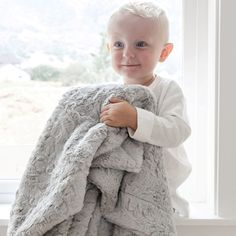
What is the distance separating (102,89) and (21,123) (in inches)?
16.2

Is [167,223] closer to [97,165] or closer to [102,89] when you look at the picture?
[97,165]

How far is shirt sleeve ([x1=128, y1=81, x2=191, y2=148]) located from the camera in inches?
48.9

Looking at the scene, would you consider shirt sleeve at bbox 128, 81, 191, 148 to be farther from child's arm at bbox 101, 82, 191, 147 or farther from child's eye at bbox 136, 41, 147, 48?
child's eye at bbox 136, 41, 147, 48

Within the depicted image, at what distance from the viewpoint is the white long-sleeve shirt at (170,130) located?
125 centimetres

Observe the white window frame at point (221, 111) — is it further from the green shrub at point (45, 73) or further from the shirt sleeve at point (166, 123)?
the green shrub at point (45, 73)

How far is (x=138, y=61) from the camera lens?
4.40 ft

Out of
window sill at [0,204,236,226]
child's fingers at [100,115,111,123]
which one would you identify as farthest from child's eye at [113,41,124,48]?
window sill at [0,204,236,226]

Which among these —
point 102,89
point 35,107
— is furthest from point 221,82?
point 35,107

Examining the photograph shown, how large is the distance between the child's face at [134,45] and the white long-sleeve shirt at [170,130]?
0.19 feet

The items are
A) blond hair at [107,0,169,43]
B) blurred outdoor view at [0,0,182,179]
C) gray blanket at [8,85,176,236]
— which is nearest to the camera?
gray blanket at [8,85,176,236]

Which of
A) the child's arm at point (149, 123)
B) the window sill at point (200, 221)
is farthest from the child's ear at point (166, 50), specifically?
the window sill at point (200, 221)

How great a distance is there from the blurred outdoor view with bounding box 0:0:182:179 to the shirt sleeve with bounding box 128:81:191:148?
0.26 m

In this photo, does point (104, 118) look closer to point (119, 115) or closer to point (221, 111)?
point (119, 115)

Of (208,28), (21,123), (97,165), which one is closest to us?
(97,165)
